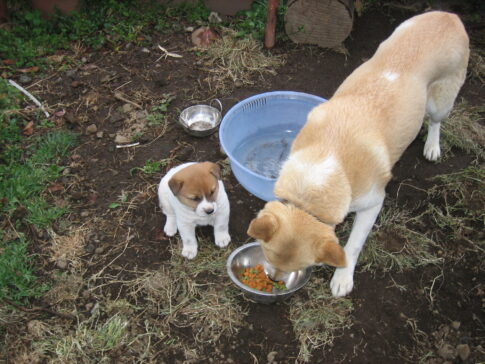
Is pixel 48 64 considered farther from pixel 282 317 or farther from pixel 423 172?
pixel 423 172

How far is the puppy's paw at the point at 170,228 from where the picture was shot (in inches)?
165

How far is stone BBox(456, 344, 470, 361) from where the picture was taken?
134 inches

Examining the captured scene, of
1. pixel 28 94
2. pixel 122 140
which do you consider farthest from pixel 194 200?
pixel 28 94

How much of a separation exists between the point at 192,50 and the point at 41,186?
290 centimetres

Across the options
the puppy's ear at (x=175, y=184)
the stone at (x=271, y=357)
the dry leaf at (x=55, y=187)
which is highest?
the puppy's ear at (x=175, y=184)

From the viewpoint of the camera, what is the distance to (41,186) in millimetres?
4664

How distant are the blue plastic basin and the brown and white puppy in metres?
0.58

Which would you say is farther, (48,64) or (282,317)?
(48,64)

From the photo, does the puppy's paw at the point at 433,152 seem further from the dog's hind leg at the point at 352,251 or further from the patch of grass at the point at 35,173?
the patch of grass at the point at 35,173

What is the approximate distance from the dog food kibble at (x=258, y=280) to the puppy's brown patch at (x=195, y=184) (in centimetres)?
76

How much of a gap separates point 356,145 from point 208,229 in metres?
1.87

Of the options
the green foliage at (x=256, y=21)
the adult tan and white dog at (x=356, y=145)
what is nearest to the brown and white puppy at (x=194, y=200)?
the adult tan and white dog at (x=356, y=145)

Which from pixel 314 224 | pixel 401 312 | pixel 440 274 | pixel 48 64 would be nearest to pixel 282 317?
pixel 401 312

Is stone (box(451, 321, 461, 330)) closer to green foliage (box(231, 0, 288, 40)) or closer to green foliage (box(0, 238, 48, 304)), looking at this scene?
green foliage (box(0, 238, 48, 304))
